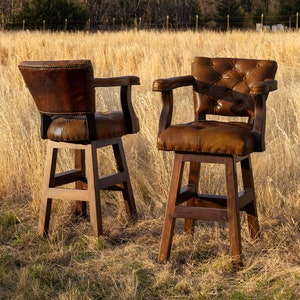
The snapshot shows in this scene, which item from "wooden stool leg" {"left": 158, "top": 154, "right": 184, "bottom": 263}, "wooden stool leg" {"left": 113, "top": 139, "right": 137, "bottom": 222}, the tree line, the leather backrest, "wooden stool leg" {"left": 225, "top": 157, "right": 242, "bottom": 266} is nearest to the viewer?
"wooden stool leg" {"left": 225, "top": 157, "right": 242, "bottom": 266}

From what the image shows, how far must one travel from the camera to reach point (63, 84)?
14.8ft

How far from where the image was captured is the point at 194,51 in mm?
16172

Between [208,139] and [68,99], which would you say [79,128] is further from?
[208,139]

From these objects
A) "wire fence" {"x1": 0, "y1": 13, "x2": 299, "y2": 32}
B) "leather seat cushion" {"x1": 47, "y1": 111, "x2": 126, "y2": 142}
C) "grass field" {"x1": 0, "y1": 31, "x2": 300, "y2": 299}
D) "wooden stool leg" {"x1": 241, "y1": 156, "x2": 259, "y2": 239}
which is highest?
"leather seat cushion" {"x1": 47, "y1": 111, "x2": 126, "y2": 142}

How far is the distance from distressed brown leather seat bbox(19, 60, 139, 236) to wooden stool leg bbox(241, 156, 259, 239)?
82 cm

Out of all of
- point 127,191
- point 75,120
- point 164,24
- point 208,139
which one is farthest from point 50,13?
point 208,139

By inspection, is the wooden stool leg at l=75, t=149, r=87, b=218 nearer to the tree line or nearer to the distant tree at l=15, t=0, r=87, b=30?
the distant tree at l=15, t=0, r=87, b=30

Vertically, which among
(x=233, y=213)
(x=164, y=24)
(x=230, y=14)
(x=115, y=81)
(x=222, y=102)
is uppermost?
(x=115, y=81)

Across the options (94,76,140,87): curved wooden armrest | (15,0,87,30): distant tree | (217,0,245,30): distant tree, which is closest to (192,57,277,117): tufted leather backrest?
(94,76,140,87): curved wooden armrest

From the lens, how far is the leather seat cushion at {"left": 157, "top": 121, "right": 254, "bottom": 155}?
12.8 ft

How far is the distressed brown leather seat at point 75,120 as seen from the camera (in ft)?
14.7

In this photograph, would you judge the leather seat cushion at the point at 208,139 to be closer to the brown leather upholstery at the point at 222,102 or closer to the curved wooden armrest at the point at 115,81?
the brown leather upholstery at the point at 222,102

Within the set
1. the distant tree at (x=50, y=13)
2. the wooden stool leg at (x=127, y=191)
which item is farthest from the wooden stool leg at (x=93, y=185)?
the distant tree at (x=50, y=13)

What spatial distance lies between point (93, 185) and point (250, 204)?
1011 mm
